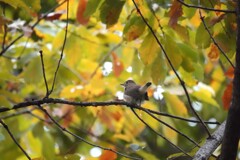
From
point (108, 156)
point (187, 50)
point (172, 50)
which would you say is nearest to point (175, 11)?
point (172, 50)

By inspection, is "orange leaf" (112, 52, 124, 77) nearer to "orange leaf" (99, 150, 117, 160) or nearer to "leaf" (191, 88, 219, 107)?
"leaf" (191, 88, 219, 107)

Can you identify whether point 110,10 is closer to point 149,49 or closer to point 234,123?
point 149,49

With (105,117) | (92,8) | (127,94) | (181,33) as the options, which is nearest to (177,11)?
(181,33)

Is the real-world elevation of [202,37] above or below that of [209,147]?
above

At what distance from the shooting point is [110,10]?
227cm

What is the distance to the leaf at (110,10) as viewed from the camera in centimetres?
222

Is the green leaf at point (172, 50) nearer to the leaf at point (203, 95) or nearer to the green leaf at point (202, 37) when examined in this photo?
the green leaf at point (202, 37)

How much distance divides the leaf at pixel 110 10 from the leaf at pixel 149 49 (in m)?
0.17

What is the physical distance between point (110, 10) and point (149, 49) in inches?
9.1

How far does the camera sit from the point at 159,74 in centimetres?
238

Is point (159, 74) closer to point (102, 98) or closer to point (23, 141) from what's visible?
point (102, 98)

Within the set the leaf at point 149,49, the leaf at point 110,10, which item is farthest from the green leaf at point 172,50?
the leaf at point 110,10

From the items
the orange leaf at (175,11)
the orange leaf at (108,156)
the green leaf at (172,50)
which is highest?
the orange leaf at (175,11)

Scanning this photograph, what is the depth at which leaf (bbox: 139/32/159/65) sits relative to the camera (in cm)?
224
